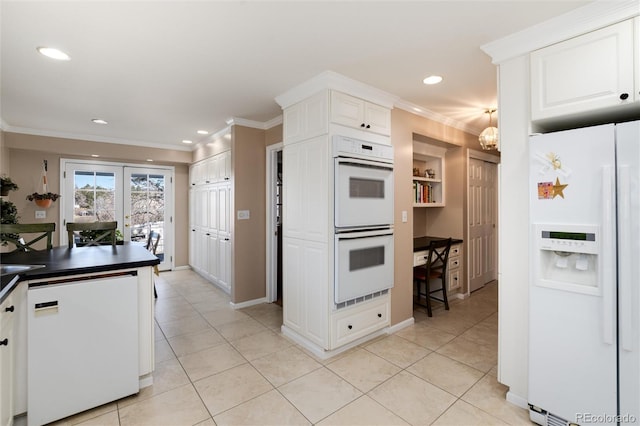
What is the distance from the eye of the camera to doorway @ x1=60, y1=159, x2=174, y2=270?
16.3 feet

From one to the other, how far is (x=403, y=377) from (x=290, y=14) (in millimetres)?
2723

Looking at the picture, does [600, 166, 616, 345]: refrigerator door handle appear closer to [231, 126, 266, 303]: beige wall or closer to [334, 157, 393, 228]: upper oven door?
[334, 157, 393, 228]: upper oven door

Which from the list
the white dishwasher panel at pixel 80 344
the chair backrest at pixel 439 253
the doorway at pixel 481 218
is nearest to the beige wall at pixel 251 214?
the white dishwasher panel at pixel 80 344

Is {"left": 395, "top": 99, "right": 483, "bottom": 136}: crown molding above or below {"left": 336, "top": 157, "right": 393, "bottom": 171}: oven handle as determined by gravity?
above

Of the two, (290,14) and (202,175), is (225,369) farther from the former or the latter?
(202,175)

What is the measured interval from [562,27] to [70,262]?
3.62 meters

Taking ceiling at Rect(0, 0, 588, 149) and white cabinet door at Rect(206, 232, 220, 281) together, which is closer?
ceiling at Rect(0, 0, 588, 149)

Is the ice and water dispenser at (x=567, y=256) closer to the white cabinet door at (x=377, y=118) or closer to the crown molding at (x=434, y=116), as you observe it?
the white cabinet door at (x=377, y=118)

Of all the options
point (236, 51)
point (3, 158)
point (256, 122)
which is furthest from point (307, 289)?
point (3, 158)

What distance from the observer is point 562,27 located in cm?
178

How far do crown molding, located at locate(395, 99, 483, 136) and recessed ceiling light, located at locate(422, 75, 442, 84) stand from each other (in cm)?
47

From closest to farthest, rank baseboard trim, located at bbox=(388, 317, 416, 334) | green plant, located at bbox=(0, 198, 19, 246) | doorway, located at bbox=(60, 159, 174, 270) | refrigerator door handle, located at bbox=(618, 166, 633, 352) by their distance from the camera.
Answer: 1. refrigerator door handle, located at bbox=(618, 166, 633, 352)
2. baseboard trim, located at bbox=(388, 317, 416, 334)
3. green plant, located at bbox=(0, 198, 19, 246)
4. doorway, located at bbox=(60, 159, 174, 270)

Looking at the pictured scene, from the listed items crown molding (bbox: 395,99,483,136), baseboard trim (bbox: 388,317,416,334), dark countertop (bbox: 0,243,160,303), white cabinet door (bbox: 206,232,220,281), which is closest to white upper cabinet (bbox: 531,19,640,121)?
crown molding (bbox: 395,99,483,136)

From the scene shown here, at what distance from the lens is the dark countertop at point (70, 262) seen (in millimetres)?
1744
